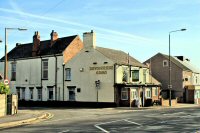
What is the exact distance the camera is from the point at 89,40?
4484cm

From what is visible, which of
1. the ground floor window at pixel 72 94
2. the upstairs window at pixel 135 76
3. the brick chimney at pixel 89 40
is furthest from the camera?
the ground floor window at pixel 72 94

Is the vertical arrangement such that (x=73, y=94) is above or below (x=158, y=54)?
below

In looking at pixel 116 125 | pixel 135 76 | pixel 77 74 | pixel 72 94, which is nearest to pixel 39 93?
pixel 72 94

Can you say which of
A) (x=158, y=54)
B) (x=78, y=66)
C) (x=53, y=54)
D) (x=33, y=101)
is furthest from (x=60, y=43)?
(x=158, y=54)

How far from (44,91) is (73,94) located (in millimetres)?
5185

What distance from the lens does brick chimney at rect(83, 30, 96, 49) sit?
44531 millimetres

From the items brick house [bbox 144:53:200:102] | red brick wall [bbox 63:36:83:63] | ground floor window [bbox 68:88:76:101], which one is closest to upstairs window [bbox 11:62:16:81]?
red brick wall [bbox 63:36:83:63]

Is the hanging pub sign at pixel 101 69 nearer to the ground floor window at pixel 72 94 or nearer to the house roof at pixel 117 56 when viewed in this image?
the house roof at pixel 117 56

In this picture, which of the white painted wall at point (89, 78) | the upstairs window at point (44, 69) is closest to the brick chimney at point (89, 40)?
the white painted wall at point (89, 78)

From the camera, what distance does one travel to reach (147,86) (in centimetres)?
4591

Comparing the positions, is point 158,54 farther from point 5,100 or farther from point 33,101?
point 5,100

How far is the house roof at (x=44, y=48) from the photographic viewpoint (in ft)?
157

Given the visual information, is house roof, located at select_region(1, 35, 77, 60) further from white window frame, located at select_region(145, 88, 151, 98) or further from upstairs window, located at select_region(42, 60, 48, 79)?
white window frame, located at select_region(145, 88, 151, 98)

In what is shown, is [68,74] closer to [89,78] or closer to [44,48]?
[89,78]
